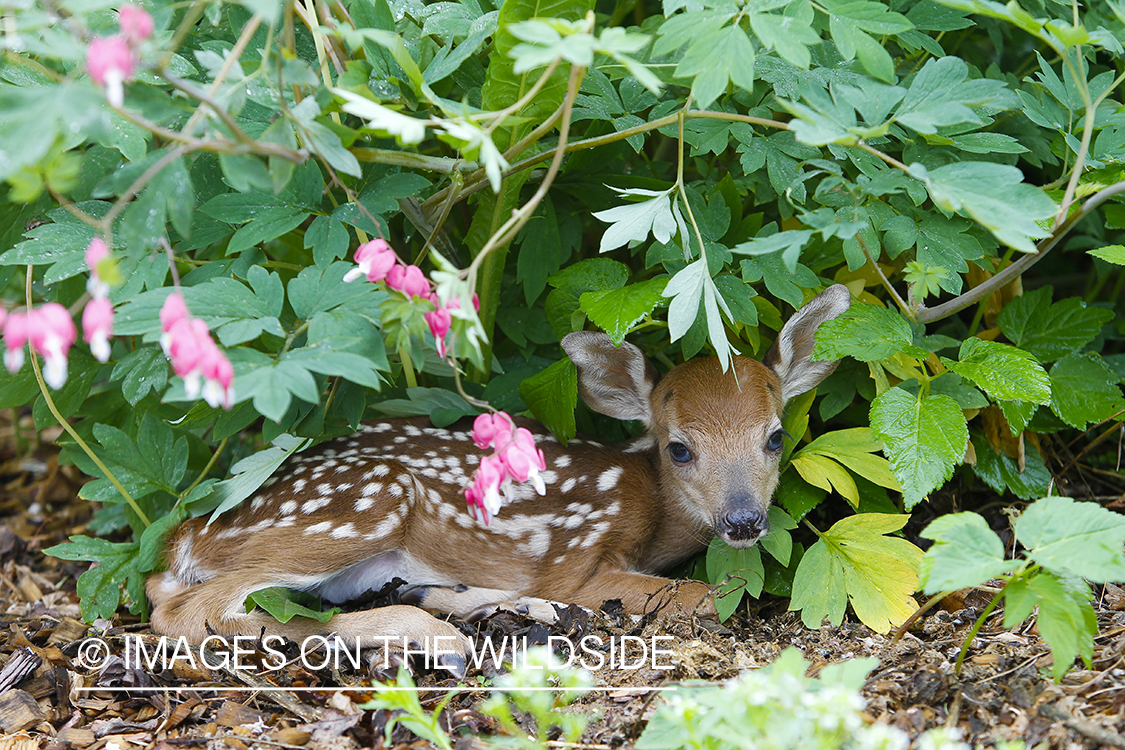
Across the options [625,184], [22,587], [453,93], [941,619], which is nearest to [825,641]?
[941,619]

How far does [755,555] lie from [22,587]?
3.17m

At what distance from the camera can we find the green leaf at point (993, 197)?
2.30 m

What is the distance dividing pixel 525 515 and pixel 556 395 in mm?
642

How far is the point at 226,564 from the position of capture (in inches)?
139

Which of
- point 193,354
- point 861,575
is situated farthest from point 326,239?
point 861,575

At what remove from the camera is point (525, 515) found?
156 inches

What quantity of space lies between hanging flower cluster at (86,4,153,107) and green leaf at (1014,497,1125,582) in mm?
2216

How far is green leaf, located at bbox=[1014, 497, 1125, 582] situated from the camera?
2131mm

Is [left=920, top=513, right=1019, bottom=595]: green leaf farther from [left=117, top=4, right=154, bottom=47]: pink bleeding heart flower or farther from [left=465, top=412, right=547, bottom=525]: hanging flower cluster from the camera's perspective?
[left=117, top=4, right=154, bottom=47]: pink bleeding heart flower

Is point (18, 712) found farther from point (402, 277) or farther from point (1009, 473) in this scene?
point (1009, 473)

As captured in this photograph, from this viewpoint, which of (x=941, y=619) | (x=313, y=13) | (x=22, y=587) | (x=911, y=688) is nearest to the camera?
(x=911, y=688)

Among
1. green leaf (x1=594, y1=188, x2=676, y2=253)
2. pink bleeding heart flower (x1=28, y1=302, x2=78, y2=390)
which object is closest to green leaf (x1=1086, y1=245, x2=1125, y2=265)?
green leaf (x1=594, y1=188, x2=676, y2=253)

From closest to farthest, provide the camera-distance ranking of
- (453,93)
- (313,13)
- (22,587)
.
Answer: (313,13)
(453,93)
(22,587)

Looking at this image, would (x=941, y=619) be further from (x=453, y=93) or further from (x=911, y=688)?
(x=453, y=93)
